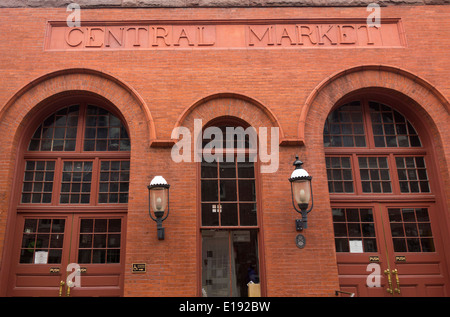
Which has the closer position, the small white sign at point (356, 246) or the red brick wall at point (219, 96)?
the red brick wall at point (219, 96)

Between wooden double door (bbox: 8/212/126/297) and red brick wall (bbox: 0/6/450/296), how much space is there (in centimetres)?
46

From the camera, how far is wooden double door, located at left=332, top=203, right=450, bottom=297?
714 cm

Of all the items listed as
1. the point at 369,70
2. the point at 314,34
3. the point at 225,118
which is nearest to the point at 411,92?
the point at 369,70

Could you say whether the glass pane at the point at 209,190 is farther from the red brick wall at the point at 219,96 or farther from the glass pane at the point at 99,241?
the glass pane at the point at 99,241

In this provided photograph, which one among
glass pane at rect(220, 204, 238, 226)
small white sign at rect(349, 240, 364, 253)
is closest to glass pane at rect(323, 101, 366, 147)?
small white sign at rect(349, 240, 364, 253)

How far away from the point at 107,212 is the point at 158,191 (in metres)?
1.68

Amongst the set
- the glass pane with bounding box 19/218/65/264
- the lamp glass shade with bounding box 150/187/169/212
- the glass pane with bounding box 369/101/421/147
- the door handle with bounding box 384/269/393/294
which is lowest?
the door handle with bounding box 384/269/393/294

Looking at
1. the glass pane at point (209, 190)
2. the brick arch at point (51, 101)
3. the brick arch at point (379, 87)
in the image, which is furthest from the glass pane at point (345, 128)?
the brick arch at point (51, 101)

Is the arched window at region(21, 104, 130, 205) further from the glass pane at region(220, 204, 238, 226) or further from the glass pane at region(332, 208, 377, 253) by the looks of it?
the glass pane at region(332, 208, 377, 253)

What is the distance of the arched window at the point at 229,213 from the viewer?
6.89 m

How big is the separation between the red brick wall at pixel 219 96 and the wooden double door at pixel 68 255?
456mm

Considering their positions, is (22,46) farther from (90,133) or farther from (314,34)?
(314,34)

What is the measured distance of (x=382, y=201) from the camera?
7629 millimetres

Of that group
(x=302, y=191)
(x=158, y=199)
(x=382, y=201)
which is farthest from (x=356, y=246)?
(x=158, y=199)
